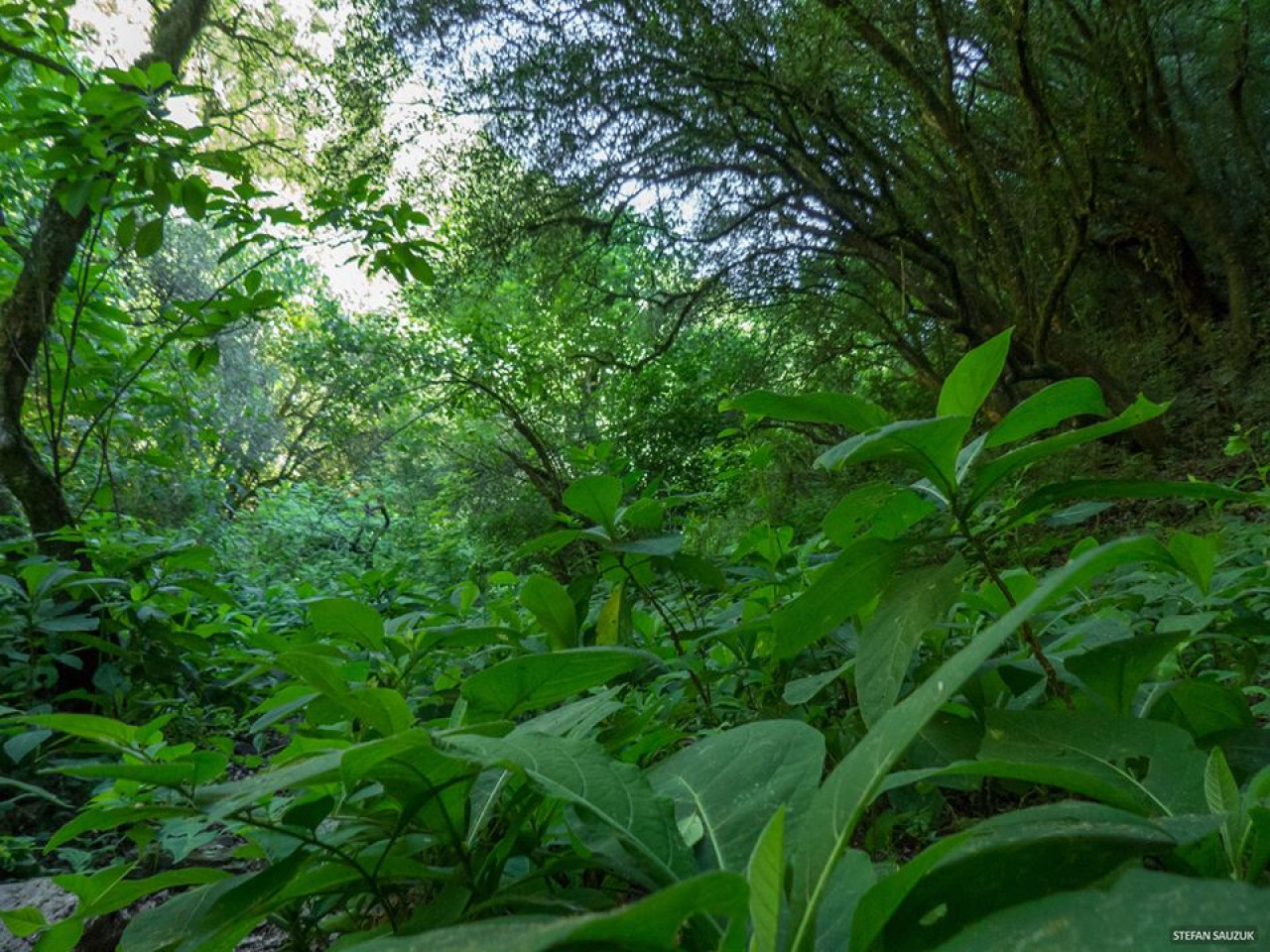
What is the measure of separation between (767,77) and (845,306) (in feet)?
5.60

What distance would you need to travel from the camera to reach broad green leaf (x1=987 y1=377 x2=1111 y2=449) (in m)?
0.55

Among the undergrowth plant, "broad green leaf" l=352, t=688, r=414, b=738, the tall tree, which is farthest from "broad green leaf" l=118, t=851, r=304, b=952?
the tall tree

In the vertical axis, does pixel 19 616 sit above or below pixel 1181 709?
above

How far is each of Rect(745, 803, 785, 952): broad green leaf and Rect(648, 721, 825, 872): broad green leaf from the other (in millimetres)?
114

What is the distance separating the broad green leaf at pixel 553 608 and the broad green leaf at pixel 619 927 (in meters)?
0.54

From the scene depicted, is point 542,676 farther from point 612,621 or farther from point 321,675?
point 612,621

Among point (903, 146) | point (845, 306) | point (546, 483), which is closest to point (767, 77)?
point (903, 146)

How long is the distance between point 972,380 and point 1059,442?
3.7 inches

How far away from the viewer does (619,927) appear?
0.85ft

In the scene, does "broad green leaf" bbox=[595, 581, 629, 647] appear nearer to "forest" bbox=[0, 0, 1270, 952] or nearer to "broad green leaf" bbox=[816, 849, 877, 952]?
"forest" bbox=[0, 0, 1270, 952]

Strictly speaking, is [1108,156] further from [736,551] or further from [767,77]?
[736,551]

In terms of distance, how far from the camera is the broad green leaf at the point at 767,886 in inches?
12.0

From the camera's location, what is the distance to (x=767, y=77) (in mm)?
4219

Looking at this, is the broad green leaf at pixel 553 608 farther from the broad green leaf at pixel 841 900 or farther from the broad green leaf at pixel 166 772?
the broad green leaf at pixel 841 900
